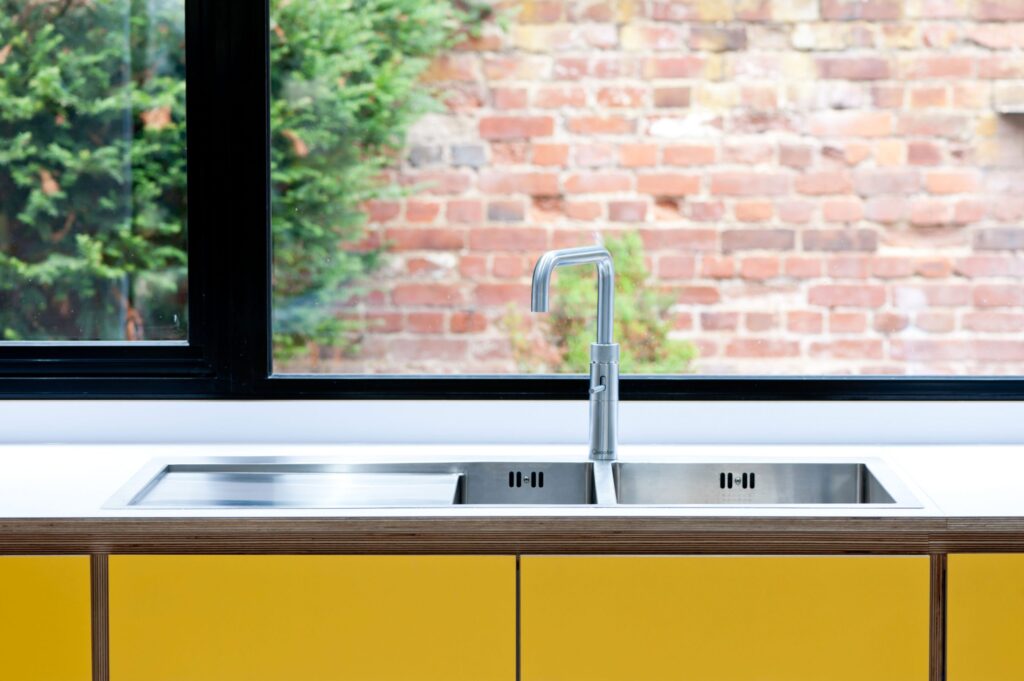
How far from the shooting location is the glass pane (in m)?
2.09

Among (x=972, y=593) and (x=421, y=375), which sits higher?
(x=421, y=375)

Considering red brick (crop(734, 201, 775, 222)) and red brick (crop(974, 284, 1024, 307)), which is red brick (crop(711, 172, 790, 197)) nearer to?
red brick (crop(734, 201, 775, 222))

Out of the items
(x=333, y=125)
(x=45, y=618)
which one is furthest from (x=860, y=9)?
(x=45, y=618)

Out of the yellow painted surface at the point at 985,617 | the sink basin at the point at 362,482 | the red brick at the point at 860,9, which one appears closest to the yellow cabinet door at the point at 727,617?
the yellow painted surface at the point at 985,617

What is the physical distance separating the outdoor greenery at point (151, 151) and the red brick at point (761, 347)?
2.48 feet

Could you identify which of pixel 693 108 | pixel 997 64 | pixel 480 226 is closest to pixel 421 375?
pixel 480 226

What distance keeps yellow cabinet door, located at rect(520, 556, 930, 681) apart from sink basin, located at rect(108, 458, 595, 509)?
32cm

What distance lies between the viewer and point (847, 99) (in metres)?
2.19

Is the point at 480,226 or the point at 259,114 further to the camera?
the point at 480,226

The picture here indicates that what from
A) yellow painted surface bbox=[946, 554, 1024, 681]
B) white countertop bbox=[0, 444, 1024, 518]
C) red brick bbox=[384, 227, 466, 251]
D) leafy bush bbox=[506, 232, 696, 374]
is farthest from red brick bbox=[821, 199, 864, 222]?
yellow painted surface bbox=[946, 554, 1024, 681]

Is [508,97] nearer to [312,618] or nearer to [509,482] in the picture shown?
[509,482]

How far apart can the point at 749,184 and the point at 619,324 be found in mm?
367

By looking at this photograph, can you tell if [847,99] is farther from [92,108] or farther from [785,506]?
[92,108]

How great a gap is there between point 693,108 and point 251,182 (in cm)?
84
